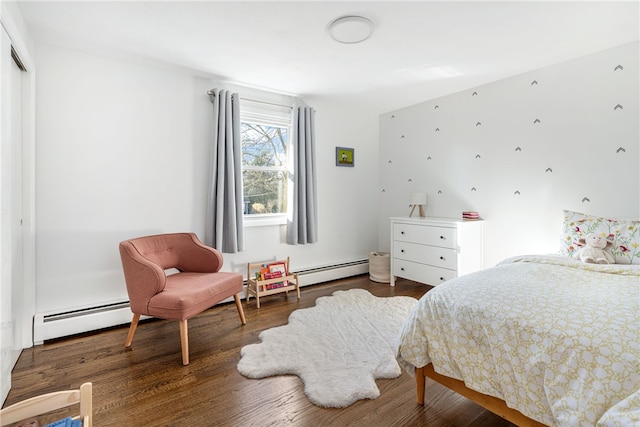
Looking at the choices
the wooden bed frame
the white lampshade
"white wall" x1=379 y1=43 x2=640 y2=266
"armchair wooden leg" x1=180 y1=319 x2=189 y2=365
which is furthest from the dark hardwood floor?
the white lampshade

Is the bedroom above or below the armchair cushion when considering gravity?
above

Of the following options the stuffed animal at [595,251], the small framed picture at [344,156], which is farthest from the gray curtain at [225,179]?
the stuffed animal at [595,251]

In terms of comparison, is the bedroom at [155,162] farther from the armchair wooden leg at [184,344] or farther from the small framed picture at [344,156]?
the armchair wooden leg at [184,344]

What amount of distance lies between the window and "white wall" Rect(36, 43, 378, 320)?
1.26ft

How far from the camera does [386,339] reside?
2.32 metres

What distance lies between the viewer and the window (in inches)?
135

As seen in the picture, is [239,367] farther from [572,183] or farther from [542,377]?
[572,183]

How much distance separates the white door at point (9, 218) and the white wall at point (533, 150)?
147 inches

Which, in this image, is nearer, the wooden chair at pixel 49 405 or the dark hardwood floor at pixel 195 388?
the wooden chair at pixel 49 405

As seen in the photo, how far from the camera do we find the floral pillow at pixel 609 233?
2107 millimetres

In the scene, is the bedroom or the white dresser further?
the white dresser

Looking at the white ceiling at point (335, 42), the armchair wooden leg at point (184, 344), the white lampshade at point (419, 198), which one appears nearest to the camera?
the white ceiling at point (335, 42)

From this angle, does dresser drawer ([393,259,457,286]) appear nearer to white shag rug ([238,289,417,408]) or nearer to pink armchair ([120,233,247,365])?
white shag rug ([238,289,417,408])

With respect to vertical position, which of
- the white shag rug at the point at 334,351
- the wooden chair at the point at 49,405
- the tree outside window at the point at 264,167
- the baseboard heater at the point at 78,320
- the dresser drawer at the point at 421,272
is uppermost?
the tree outside window at the point at 264,167
